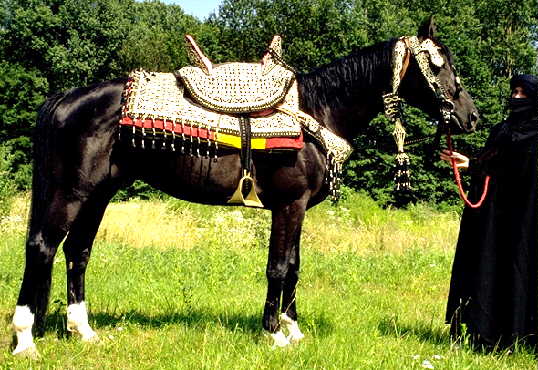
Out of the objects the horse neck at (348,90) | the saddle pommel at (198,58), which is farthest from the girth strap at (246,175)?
the horse neck at (348,90)

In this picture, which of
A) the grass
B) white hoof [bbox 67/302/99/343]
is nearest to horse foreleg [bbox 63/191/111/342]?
white hoof [bbox 67/302/99/343]

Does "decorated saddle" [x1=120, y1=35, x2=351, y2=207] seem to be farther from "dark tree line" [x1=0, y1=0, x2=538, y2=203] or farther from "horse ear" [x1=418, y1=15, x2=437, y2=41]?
"dark tree line" [x1=0, y1=0, x2=538, y2=203]

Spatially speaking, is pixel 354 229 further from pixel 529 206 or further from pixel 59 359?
pixel 59 359

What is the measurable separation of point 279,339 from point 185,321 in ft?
3.93

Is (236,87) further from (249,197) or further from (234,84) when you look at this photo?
(249,197)

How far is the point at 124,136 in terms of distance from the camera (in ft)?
13.7

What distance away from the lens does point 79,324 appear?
468cm

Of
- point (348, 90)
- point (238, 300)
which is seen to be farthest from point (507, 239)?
point (238, 300)

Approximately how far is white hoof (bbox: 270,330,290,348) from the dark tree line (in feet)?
89.0

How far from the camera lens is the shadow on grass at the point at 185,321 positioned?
4.99 metres

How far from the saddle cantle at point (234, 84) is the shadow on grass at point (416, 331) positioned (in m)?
2.61

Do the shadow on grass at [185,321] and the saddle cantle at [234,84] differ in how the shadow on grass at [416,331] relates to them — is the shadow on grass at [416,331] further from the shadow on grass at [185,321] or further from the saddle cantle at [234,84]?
the saddle cantle at [234,84]

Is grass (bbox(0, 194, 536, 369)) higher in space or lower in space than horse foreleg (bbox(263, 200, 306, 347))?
lower

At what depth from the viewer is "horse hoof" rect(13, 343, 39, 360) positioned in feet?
13.4
